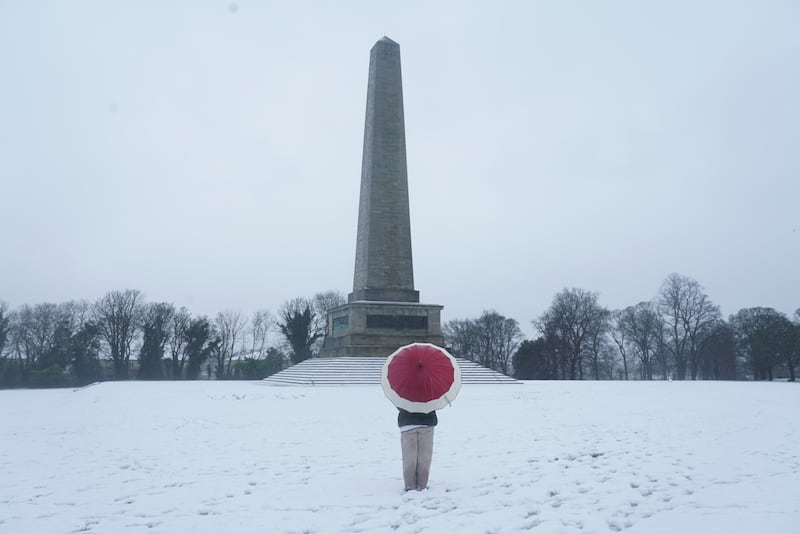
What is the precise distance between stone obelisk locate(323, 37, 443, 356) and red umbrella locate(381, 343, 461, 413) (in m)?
21.6

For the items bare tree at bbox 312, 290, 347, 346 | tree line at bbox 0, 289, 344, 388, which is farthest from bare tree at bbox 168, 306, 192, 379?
bare tree at bbox 312, 290, 347, 346

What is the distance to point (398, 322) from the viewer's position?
2814 cm

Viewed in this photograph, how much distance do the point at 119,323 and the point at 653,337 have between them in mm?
49597

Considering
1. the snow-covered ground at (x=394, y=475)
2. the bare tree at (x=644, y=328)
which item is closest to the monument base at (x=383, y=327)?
the snow-covered ground at (x=394, y=475)

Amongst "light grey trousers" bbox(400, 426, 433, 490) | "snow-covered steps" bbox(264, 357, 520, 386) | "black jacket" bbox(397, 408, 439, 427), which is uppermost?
"black jacket" bbox(397, 408, 439, 427)

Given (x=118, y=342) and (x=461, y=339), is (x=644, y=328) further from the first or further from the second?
(x=118, y=342)

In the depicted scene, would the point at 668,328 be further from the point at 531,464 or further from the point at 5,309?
the point at 5,309

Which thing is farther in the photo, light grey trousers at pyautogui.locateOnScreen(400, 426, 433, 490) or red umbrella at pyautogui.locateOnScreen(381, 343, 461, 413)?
light grey trousers at pyautogui.locateOnScreen(400, 426, 433, 490)

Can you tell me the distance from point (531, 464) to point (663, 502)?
1962mm

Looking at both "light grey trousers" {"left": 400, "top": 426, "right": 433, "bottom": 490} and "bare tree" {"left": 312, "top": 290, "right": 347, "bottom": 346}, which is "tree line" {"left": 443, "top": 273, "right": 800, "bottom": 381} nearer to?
"bare tree" {"left": 312, "top": 290, "right": 347, "bottom": 346}

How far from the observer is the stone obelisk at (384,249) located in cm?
2772

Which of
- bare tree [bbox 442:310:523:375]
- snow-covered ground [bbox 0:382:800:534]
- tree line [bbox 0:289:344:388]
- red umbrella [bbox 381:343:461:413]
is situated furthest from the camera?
bare tree [bbox 442:310:523:375]

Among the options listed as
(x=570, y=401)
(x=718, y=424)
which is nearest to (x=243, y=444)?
(x=718, y=424)

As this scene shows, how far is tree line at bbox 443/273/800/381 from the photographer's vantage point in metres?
46.4
